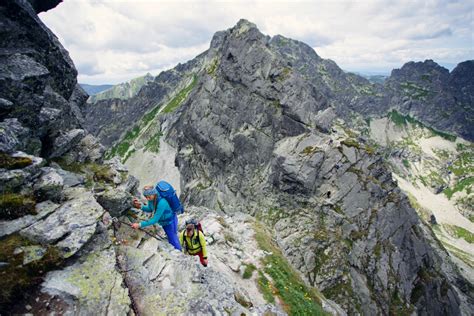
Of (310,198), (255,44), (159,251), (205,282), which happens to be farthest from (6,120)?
(255,44)

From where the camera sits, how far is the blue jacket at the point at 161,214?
50.9 ft

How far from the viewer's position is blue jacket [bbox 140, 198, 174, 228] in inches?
611

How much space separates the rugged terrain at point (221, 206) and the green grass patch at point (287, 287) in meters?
0.17

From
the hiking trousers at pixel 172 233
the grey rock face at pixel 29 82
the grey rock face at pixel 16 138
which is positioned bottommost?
the hiking trousers at pixel 172 233

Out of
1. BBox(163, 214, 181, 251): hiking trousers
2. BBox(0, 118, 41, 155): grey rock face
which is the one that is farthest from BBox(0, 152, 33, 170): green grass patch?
BBox(163, 214, 181, 251): hiking trousers

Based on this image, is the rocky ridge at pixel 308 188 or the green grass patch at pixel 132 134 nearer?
the rocky ridge at pixel 308 188

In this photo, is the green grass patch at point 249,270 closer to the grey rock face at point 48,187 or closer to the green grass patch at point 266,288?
the green grass patch at point 266,288

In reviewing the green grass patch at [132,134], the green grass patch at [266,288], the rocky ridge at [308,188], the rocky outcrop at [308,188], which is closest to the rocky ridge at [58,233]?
the green grass patch at [266,288]

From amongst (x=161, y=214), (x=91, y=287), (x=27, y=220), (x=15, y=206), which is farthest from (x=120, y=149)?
(x=91, y=287)

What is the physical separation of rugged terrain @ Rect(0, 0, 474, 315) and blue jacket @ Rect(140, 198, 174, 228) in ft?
4.61

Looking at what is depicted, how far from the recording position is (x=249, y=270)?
2586 centimetres

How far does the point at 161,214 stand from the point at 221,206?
7768cm

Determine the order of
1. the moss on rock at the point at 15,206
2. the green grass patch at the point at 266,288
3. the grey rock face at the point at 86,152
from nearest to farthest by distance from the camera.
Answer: the moss on rock at the point at 15,206 < the grey rock face at the point at 86,152 < the green grass patch at the point at 266,288

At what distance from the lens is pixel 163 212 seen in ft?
52.6
